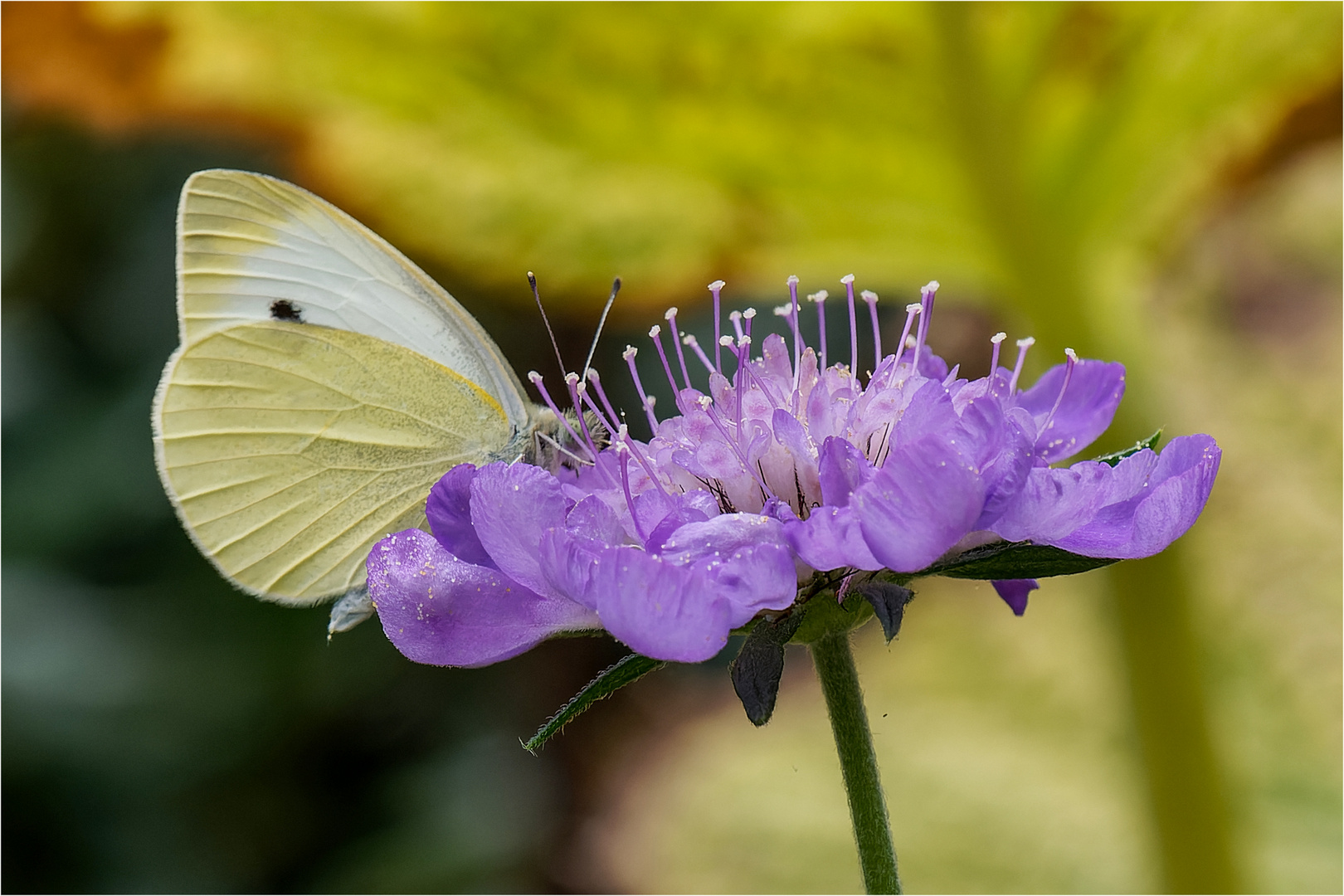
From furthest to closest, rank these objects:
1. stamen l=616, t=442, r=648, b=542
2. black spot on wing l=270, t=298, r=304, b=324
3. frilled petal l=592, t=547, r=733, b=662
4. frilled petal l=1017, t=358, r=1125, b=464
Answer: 1. black spot on wing l=270, t=298, r=304, b=324
2. frilled petal l=1017, t=358, r=1125, b=464
3. stamen l=616, t=442, r=648, b=542
4. frilled petal l=592, t=547, r=733, b=662

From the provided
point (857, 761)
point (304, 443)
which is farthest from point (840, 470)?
point (304, 443)

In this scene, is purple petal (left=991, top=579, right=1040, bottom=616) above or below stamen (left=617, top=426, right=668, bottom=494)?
below

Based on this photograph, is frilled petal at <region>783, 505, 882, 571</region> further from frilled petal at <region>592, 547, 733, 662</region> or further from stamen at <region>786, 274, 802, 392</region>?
stamen at <region>786, 274, 802, 392</region>

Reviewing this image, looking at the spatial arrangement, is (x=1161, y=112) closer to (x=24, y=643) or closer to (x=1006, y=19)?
(x=1006, y=19)

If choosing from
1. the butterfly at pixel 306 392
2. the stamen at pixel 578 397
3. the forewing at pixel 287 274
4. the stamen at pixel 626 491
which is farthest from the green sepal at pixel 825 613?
the forewing at pixel 287 274

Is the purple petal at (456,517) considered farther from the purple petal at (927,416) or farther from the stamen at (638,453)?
the purple petal at (927,416)

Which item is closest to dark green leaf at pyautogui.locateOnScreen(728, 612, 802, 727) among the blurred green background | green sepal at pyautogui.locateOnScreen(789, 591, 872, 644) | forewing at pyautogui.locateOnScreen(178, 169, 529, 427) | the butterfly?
green sepal at pyautogui.locateOnScreen(789, 591, 872, 644)

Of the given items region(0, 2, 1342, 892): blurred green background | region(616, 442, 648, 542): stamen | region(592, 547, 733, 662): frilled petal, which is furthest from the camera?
region(0, 2, 1342, 892): blurred green background
